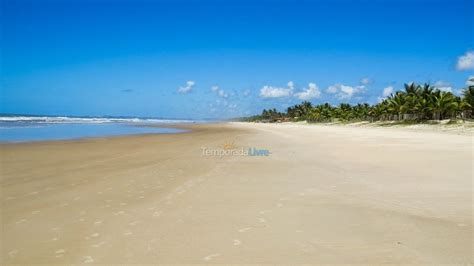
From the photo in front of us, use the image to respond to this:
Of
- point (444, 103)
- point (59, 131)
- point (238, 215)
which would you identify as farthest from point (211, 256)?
point (444, 103)

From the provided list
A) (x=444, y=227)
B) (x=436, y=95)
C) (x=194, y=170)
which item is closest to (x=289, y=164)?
(x=194, y=170)

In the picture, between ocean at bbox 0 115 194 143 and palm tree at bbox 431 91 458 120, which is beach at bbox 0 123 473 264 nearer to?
ocean at bbox 0 115 194 143

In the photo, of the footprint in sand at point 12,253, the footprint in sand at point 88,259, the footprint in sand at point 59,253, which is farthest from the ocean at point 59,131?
the footprint in sand at point 88,259

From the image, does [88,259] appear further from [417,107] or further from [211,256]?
[417,107]

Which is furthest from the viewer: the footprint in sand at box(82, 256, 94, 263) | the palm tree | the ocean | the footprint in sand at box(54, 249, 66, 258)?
the palm tree

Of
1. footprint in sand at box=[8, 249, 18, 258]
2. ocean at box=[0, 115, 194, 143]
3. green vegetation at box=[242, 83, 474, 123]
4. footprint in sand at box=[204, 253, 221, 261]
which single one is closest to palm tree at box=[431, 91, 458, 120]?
green vegetation at box=[242, 83, 474, 123]

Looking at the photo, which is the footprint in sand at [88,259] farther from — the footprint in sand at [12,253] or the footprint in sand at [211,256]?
the footprint in sand at [211,256]

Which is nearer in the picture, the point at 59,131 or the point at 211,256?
the point at 211,256

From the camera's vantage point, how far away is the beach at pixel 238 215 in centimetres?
535

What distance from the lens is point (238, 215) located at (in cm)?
736

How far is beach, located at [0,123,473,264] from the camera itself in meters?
5.35

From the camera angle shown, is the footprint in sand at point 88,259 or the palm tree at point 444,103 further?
the palm tree at point 444,103

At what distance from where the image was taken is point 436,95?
75500 mm

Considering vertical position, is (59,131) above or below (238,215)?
above
